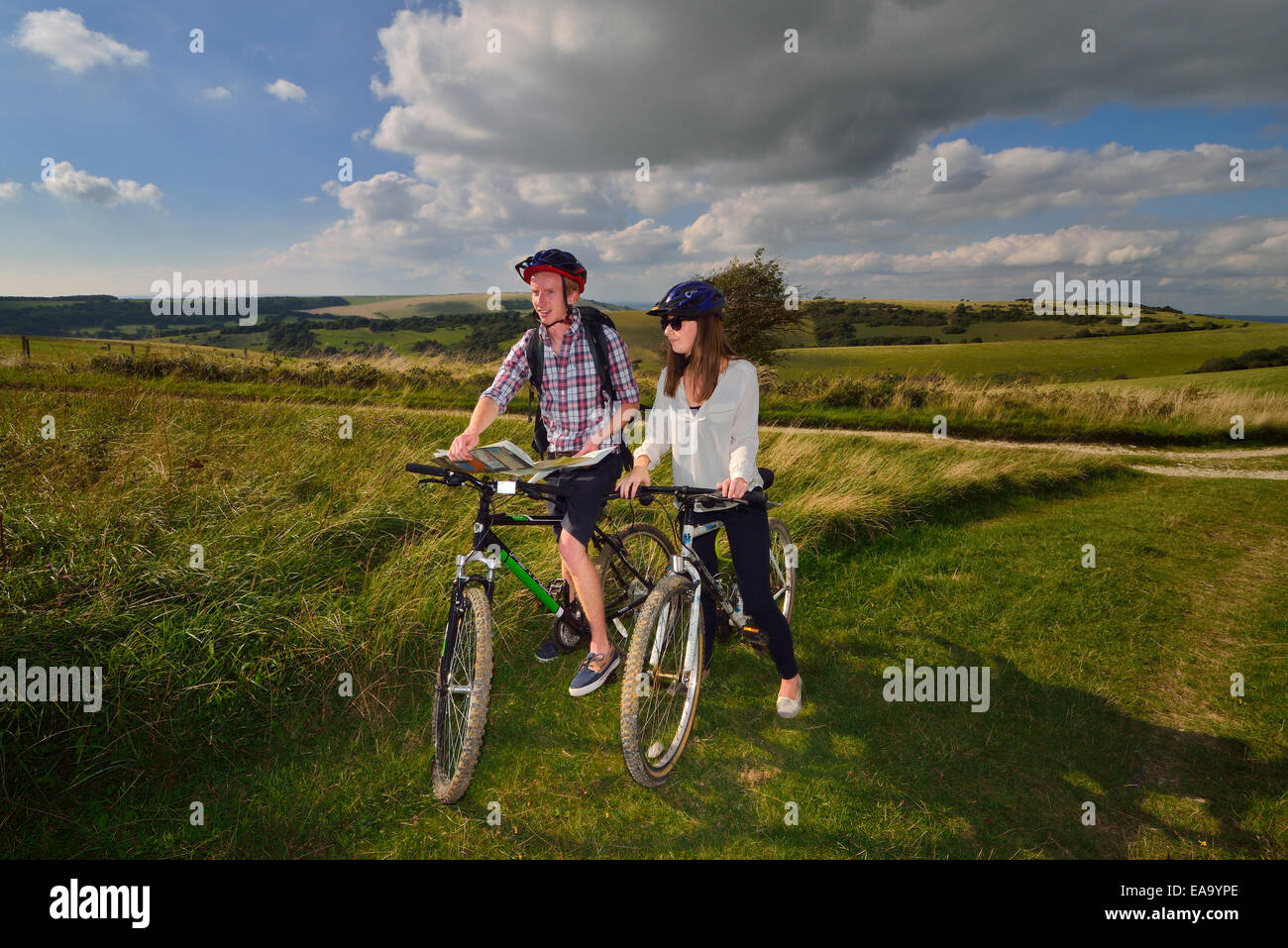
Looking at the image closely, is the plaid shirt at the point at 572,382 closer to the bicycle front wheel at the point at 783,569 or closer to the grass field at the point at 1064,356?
the bicycle front wheel at the point at 783,569

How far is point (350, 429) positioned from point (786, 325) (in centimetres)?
2483

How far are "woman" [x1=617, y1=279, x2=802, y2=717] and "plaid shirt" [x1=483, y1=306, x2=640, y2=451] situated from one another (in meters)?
0.39

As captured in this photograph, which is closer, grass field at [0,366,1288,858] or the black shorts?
grass field at [0,366,1288,858]

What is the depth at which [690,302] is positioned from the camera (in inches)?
139

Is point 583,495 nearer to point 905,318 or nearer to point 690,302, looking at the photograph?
point 690,302

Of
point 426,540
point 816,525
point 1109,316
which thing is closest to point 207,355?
point 426,540

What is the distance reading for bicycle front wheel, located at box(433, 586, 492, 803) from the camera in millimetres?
3092

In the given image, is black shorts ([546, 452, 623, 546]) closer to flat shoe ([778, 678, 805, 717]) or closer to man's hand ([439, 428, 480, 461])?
man's hand ([439, 428, 480, 461])

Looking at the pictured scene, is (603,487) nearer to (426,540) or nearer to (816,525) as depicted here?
(426,540)

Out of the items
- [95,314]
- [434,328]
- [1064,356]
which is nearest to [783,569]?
[1064,356]

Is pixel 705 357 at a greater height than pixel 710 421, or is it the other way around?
pixel 705 357

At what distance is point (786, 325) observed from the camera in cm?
2964

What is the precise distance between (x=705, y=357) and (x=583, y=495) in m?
1.13
